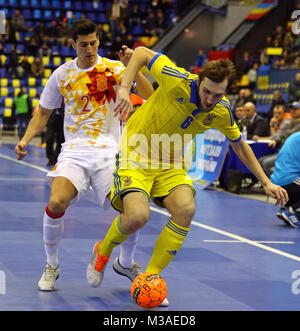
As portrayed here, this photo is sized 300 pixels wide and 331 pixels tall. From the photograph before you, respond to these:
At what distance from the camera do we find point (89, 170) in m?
5.32

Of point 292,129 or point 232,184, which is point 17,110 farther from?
point 292,129

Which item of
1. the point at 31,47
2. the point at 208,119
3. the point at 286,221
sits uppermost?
the point at 208,119

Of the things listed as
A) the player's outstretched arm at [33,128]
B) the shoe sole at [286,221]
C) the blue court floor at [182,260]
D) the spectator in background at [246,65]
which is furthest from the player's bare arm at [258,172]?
the spectator in background at [246,65]

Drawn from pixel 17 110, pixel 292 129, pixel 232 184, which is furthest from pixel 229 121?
pixel 17 110

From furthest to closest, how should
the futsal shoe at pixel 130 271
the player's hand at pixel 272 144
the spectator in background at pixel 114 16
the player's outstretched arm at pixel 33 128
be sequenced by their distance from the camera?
the spectator in background at pixel 114 16, the player's hand at pixel 272 144, the futsal shoe at pixel 130 271, the player's outstretched arm at pixel 33 128

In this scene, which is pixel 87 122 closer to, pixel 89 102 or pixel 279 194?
pixel 89 102

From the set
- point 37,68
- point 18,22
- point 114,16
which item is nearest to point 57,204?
point 37,68

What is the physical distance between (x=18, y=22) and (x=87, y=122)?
25686 mm

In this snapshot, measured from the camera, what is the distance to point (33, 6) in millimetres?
31438

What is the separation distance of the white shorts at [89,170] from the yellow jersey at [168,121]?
259 millimetres

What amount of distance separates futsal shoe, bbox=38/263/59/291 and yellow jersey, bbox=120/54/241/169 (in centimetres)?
98

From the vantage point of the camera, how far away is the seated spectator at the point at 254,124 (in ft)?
43.1

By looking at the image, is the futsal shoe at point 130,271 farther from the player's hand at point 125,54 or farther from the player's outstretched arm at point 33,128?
the player's hand at point 125,54

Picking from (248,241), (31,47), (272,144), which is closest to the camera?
(248,241)
